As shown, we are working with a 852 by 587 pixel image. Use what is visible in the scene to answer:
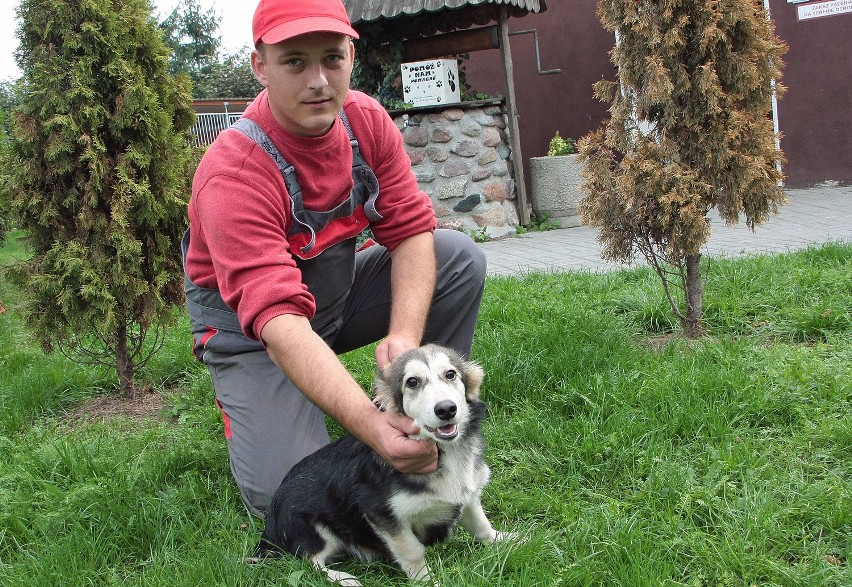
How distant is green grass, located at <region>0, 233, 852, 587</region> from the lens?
2555 millimetres

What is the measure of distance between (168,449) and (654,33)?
3.47m

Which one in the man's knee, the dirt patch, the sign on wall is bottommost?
the dirt patch

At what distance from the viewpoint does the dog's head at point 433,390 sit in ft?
7.67

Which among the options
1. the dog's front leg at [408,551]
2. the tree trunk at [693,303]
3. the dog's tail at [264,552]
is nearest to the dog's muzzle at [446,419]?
the dog's front leg at [408,551]

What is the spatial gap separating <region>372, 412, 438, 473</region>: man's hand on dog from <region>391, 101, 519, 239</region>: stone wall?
7.55 metres

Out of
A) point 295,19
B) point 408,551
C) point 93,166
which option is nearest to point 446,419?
point 408,551

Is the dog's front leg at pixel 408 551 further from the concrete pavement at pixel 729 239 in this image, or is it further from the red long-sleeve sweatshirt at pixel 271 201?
the concrete pavement at pixel 729 239

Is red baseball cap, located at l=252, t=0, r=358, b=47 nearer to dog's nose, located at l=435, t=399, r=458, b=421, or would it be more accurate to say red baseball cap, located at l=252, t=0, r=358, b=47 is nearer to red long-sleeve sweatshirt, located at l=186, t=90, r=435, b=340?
red long-sleeve sweatshirt, located at l=186, t=90, r=435, b=340

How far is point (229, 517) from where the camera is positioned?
3088 mm

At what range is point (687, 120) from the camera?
14.2 ft

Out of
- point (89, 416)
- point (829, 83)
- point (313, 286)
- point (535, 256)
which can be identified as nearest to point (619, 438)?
point (313, 286)

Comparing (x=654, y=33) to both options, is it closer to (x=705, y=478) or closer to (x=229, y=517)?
(x=705, y=478)

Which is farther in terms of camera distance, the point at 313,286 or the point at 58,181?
the point at 58,181

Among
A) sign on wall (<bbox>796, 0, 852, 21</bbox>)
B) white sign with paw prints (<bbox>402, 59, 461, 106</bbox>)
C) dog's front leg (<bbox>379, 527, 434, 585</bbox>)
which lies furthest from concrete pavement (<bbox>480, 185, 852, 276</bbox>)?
dog's front leg (<bbox>379, 527, 434, 585</bbox>)
